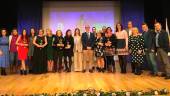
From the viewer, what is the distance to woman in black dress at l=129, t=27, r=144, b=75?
9508 millimetres

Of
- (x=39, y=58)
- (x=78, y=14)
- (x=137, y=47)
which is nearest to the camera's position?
(x=137, y=47)

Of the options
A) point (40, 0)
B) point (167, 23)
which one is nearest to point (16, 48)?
point (40, 0)

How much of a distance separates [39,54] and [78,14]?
9.83 feet

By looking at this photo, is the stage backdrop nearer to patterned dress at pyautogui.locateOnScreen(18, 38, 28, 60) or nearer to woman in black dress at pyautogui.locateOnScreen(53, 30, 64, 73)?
woman in black dress at pyautogui.locateOnScreen(53, 30, 64, 73)

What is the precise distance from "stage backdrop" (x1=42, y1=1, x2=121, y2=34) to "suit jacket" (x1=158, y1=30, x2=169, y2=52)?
420 cm

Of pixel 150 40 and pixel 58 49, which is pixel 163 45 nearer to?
pixel 150 40

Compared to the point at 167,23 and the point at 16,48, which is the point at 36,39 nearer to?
the point at 16,48

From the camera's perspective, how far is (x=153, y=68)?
364 inches

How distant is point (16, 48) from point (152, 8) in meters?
5.10

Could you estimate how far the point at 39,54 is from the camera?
10305mm

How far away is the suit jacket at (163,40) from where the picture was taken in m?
8.62

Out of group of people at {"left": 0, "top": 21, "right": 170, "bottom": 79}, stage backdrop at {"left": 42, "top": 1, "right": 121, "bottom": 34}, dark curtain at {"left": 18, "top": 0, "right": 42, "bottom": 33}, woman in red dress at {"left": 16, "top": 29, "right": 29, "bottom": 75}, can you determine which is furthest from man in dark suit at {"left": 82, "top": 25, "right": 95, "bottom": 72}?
dark curtain at {"left": 18, "top": 0, "right": 42, "bottom": 33}

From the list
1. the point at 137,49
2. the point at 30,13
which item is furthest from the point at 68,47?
the point at 30,13

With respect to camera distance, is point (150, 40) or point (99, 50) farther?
point (99, 50)
